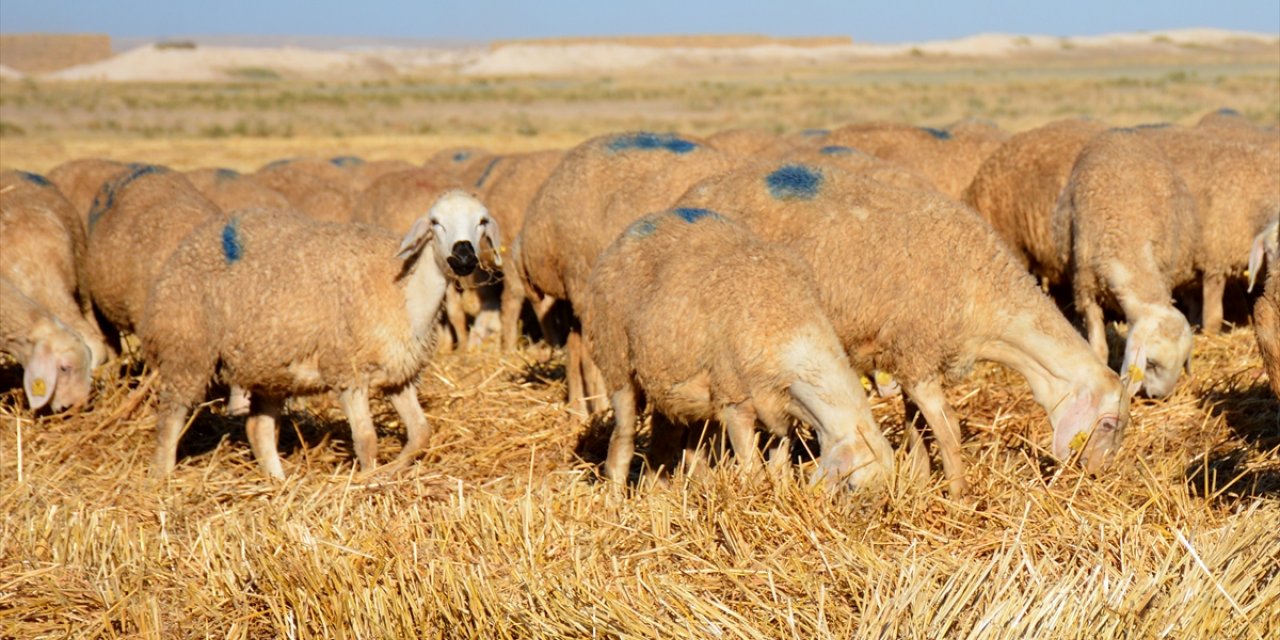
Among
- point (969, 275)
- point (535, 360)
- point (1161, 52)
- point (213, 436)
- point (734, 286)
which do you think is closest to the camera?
point (734, 286)

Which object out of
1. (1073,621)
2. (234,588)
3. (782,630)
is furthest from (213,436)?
(1073,621)

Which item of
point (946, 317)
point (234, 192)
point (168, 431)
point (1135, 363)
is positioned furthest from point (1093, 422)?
point (234, 192)

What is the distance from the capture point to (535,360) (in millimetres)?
11438

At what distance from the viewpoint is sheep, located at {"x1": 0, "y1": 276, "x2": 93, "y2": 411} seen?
9.43 metres

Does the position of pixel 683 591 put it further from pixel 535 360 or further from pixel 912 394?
pixel 535 360

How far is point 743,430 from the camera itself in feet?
22.3

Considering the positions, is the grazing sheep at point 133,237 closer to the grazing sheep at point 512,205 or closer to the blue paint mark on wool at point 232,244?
the blue paint mark on wool at point 232,244

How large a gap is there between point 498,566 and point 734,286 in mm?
1839

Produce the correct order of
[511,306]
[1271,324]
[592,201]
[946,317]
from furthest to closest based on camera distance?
[511,306]
[592,201]
[946,317]
[1271,324]

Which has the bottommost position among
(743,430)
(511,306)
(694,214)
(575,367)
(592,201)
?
(511,306)

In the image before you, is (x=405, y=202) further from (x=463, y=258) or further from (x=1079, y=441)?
(x=1079, y=441)

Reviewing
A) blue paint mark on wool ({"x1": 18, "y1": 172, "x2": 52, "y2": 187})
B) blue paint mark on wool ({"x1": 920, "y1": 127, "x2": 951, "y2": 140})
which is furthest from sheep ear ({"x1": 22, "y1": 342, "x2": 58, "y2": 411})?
blue paint mark on wool ({"x1": 920, "y1": 127, "x2": 951, "y2": 140})

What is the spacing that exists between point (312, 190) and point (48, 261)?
3.47 m

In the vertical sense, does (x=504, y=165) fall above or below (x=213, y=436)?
above
